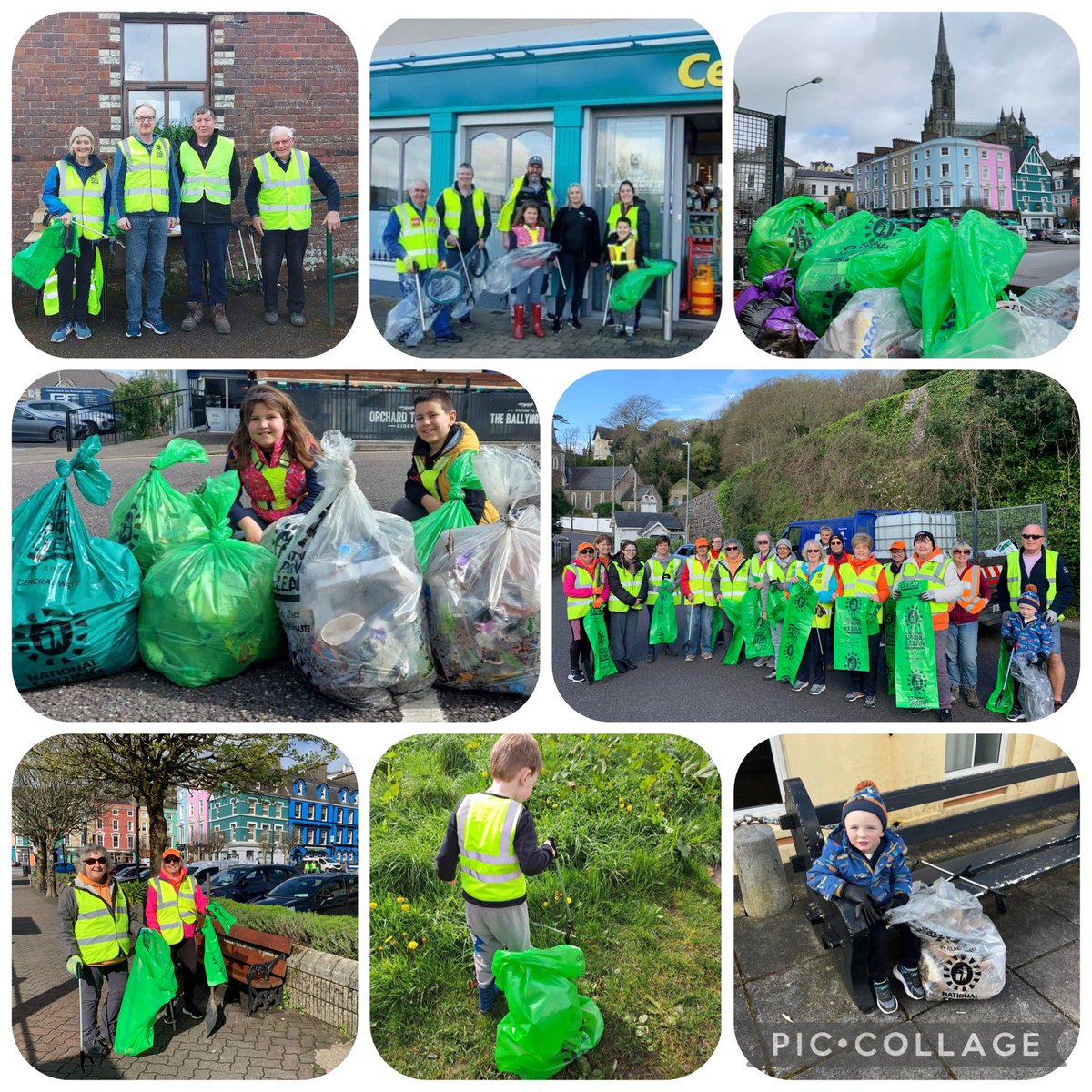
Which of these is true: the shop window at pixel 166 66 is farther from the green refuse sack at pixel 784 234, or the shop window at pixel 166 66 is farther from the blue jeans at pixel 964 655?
the blue jeans at pixel 964 655

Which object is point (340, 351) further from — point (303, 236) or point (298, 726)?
point (298, 726)

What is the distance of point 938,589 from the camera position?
4180mm

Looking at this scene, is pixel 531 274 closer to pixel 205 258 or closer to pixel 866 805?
pixel 205 258

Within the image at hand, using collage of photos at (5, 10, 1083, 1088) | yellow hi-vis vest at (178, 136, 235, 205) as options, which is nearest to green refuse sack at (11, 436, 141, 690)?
collage of photos at (5, 10, 1083, 1088)

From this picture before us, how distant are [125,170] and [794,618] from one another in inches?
147

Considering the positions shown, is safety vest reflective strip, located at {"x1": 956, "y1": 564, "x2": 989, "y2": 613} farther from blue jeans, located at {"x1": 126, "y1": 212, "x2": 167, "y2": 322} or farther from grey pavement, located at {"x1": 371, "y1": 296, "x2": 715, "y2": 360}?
blue jeans, located at {"x1": 126, "y1": 212, "x2": 167, "y2": 322}

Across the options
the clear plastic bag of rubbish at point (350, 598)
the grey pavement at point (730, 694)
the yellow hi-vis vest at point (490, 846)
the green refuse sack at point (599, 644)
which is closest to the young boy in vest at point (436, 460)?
the clear plastic bag of rubbish at point (350, 598)

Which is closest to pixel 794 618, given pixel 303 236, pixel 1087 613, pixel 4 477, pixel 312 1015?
pixel 1087 613

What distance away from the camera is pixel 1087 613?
13.6 feet

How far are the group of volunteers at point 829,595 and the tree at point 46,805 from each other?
2041mm

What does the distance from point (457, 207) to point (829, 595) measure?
117 inches

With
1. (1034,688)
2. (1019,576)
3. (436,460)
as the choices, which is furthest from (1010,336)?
(436,460)

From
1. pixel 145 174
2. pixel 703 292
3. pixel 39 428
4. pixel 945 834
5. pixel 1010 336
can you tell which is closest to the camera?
pixel 1010 336

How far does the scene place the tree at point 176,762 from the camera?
3.58 m
